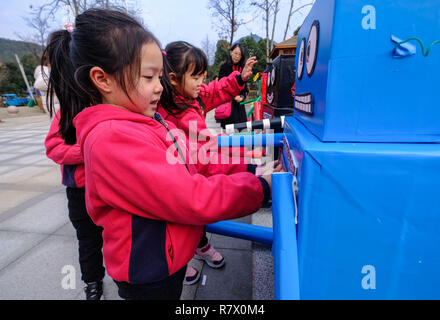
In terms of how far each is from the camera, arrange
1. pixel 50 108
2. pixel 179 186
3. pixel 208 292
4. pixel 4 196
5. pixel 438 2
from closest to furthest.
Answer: pixel 438 2 < pixel 179 186 < pixel 50 108 < pixel 208 292 < pixel 4 196

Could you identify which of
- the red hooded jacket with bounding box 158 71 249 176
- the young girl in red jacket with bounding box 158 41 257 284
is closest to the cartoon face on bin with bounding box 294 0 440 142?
the red hooded jacket with bounding box 158 71 249 176

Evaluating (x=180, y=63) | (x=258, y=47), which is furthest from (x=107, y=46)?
(x=258, y=47)

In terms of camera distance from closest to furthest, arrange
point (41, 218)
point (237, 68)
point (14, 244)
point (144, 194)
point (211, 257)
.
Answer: point (144, 194)
point (211, 257)
point (14, 244)
point (41, 218)
point (237, 68)

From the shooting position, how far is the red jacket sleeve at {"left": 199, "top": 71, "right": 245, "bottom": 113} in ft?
6.05

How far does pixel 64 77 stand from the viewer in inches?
38.3

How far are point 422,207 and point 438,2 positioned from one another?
0.42 metres

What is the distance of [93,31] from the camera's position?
67cm

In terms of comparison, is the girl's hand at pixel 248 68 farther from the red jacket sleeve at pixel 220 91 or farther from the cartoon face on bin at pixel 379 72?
the cartoon face on bin at pixel 379 72

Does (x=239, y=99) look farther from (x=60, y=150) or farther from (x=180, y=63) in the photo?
(x=60, y=150)

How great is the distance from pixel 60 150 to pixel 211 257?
1.10 meters

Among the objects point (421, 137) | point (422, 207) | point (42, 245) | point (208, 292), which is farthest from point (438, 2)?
point (42, 245)

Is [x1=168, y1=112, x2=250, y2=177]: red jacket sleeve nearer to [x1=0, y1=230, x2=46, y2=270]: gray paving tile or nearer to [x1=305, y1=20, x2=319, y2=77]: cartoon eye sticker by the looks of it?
[x1=305, y1=20, x2=319, y2=77]: cartoon eye sticker

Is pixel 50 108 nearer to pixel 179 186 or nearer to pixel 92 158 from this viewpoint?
pixel 92 158

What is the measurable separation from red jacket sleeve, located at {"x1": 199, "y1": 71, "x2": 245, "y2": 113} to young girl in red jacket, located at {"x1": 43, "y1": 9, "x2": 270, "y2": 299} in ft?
3.87
